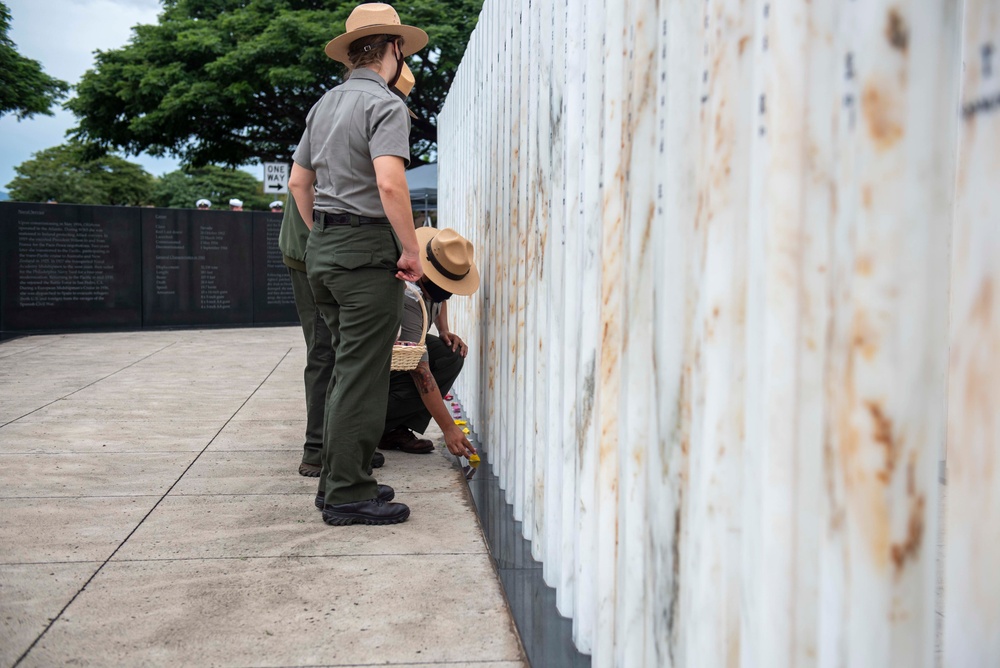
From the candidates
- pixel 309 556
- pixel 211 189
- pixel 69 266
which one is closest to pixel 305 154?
pixel 309 556

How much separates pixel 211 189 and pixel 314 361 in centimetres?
7982

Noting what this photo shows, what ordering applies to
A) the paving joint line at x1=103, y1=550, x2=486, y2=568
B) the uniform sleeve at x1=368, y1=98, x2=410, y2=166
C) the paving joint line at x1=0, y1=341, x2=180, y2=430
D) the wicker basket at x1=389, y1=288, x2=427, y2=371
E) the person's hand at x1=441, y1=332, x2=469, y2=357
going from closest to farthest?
1. the paving joint line at x1=103, y1=550, x2=486, y2=568
2. the uniform sleeve at x1=368, y1=98, x2=410, y2=166
3. the wicker basket at x1=389, y1=288, x2=427, y2=371
4. the person's hand at x1=441, y1=332, x2=469, y2=357
5. the paving joint line at x1=0, y1=341, x2=180, y2=430

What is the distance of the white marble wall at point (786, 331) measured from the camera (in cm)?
123

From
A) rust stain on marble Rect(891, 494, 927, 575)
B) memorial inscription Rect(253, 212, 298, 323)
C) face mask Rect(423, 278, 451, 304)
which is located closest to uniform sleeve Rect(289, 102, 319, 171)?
face mask Rect(423, 278, 451, 304)

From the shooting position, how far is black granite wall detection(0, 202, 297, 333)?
43.9 ft

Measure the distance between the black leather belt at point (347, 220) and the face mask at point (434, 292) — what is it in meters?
1.24

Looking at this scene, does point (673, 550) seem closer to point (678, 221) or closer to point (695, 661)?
point (695, 661)

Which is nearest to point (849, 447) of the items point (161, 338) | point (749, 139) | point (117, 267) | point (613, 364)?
point (749, 139)

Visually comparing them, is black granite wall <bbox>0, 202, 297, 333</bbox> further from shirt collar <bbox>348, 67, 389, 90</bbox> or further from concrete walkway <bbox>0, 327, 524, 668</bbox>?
shirt collar <bbox>348, 67, 389, 90</bbox>

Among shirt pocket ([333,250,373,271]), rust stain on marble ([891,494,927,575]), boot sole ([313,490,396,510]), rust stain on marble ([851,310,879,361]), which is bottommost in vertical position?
boot sole ([313,490,396,510])

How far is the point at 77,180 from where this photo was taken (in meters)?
70.9

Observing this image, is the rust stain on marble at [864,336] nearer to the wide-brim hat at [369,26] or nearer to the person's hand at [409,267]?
the person's hand at [409,267]

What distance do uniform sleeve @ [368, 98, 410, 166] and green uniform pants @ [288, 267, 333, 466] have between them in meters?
1.26

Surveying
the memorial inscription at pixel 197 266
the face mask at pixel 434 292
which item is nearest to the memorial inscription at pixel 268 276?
the memorial inscription at pixel 197 266
